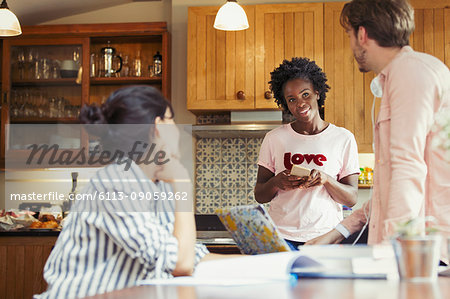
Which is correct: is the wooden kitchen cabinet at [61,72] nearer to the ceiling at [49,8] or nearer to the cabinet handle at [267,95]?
the ceiling at [49,8]

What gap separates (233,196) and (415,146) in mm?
2904

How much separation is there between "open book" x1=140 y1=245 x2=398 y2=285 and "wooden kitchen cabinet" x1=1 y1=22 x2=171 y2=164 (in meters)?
3.03

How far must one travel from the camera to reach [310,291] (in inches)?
42.6

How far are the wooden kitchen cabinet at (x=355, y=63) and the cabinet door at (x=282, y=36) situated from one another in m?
0.08

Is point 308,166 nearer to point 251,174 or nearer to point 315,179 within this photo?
point 315,179

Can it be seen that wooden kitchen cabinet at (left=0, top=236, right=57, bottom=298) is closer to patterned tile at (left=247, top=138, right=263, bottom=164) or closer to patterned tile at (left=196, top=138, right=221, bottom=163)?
patterned tile at (left=196, top=138, right=221, bottom=163)

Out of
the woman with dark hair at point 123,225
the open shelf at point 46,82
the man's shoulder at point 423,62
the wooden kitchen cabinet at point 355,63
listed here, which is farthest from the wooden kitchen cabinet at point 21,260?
the man's shoulder at point 423,62

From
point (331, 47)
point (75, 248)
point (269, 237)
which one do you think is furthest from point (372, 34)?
point (331, 47)

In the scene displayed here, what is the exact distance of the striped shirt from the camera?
4.31 feet

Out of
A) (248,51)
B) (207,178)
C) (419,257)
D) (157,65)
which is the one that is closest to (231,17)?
(248,51)

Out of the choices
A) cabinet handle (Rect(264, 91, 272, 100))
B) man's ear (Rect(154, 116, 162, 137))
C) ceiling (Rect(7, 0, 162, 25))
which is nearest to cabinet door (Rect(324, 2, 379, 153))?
cabinet handle (Rect(264, 91, 272, 100))

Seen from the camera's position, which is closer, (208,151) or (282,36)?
(282,36)

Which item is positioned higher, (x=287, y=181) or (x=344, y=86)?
(x=344, y=86)

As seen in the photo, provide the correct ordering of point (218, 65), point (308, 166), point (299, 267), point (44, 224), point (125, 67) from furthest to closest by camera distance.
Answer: point (125, 67)
point (218, 65)
point (44, 224)
point (308, 166)
point (299, 267)
